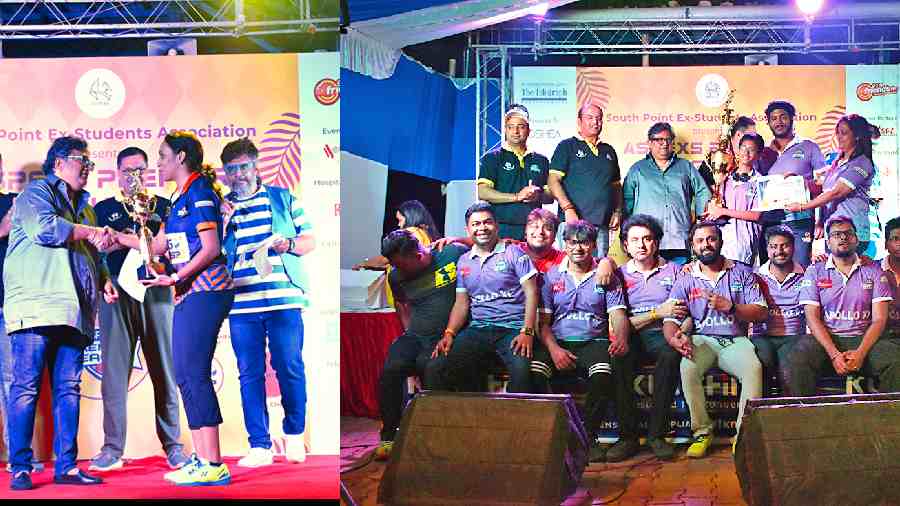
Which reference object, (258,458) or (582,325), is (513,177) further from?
(258,458)

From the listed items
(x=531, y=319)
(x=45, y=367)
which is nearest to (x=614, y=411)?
(x=531, y=319)

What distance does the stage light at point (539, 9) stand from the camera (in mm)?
5750

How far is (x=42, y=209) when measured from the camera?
600 centimetres

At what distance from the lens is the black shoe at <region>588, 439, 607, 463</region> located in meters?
5.67

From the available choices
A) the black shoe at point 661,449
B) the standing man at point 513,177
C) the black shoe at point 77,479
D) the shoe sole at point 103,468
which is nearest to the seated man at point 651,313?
the black shoe at point 661,449

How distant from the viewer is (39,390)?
605 cm

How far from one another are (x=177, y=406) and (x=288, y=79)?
197 cm

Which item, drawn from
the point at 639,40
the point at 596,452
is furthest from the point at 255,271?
the point at 639,40

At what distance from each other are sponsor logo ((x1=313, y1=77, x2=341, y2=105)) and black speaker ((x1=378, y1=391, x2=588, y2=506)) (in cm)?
197

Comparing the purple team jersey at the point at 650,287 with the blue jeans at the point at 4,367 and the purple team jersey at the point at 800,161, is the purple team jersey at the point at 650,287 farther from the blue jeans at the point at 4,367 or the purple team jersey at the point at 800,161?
the blue jeans at the point at 4,367

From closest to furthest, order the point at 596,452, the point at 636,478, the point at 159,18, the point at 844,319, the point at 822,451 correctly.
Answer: the point at 822,451 → the point at 636,478 → the point at 596,452 → the point at 844,319 → the point at 159,18

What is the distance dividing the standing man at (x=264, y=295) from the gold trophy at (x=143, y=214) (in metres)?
0.44

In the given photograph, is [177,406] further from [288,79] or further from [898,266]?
[898,266]

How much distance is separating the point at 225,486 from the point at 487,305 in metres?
1.78
